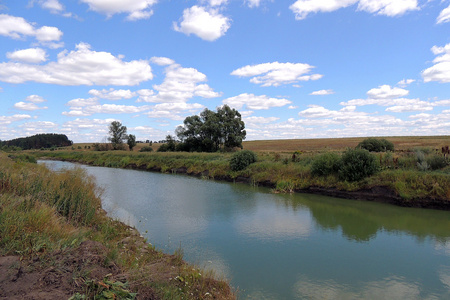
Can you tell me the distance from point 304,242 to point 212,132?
40166 millimetres

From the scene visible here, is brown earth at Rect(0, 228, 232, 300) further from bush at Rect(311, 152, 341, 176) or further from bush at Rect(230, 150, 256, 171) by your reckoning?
bush at Rect(230, 150, 256, 171)

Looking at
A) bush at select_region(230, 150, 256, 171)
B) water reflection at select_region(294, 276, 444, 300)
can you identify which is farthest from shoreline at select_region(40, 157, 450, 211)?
water reflection at select_region(294, 276, 444, 300)

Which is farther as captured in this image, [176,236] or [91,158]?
[91,158]

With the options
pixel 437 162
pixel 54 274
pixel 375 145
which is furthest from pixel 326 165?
pixel 54 274

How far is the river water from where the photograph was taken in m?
7.84

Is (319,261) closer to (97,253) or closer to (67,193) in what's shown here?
(97,253)

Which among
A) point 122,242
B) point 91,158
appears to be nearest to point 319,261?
point 122,242

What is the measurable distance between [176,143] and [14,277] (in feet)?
173

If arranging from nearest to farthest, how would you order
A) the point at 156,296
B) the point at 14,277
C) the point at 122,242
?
the point at 14,277, the point at 156,296, the point at 122,242

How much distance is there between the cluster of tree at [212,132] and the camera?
5059cm

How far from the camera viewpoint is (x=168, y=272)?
233 inches

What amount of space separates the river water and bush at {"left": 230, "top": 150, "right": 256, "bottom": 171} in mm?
9504

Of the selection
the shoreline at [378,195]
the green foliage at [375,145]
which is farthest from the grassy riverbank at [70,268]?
the green foliage at [375,145]

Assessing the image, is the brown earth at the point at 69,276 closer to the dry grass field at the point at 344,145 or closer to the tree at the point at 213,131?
the dry grass field at the point at 344,145
